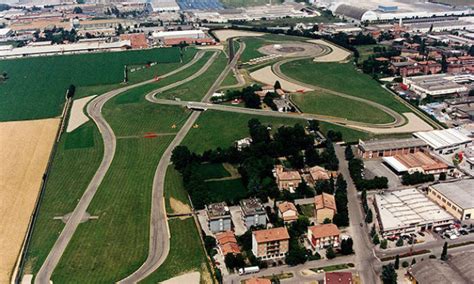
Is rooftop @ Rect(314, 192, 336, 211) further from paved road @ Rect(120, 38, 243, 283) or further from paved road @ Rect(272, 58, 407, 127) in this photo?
paved road @ Rect(272, 58, 407, 127)

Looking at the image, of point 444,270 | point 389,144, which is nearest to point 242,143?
point 389,144

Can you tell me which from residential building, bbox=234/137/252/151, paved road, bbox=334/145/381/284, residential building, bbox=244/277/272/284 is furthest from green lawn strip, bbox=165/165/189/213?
paved road, bbox=334/145/381/284

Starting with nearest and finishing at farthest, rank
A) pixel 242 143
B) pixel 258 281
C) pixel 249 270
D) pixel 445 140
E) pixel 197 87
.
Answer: pixel 258 281, pixel 249 270, pixel 445 140, pixel 242 143, pixel 197 87

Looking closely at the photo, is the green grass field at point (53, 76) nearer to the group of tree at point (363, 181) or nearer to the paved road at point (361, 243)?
the group of tree at point (363, 181)

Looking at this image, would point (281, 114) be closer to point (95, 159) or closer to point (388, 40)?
point (95, 159)

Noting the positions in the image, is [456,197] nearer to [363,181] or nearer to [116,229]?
[363,181]

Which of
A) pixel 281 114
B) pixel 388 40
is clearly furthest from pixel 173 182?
pixel 388 40
